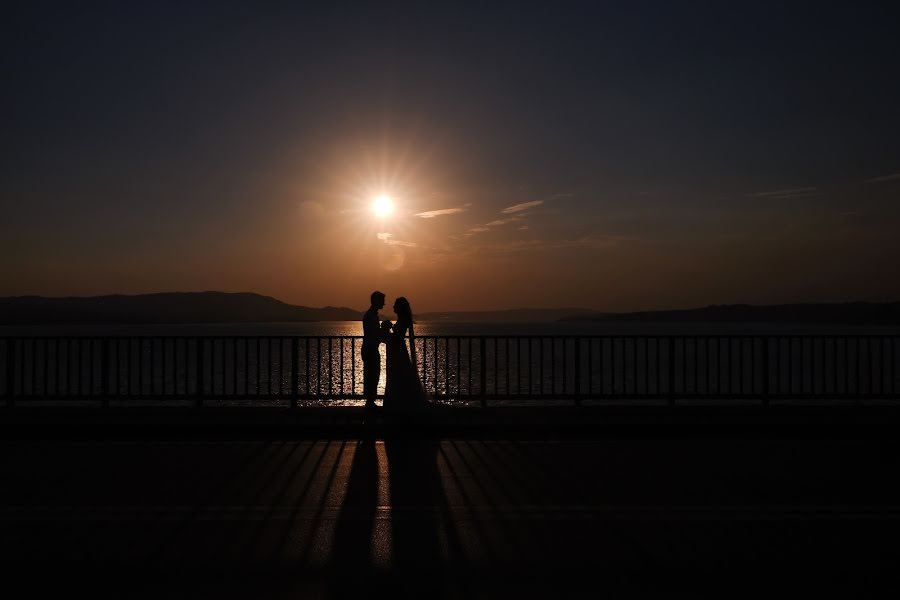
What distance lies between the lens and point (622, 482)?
7688 millimetres

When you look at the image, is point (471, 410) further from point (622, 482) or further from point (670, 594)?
point (670, 594)

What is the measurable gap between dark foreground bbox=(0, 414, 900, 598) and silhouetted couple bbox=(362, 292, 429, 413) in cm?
136

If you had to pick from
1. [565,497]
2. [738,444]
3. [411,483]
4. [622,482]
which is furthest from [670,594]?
[738,444]

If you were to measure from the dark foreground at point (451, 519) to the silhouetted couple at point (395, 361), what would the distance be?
136cm

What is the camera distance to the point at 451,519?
20.5 feet

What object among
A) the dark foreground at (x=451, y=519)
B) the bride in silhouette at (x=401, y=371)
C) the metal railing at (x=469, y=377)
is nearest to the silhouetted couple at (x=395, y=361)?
the bride in silhouette at (x=401, y=371)

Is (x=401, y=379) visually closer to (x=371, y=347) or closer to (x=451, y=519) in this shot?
(x=371, y=347)

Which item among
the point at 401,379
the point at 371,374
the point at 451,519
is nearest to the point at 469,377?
the point at 371,374

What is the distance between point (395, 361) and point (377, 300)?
122 cm

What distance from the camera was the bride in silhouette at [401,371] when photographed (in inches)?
450

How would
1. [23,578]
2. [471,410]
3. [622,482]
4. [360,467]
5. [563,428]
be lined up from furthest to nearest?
[471,410] → [563,428] → [360,467] → [622,482] → [23,578]

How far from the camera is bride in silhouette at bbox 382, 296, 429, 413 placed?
11438mm

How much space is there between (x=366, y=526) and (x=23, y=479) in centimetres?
427

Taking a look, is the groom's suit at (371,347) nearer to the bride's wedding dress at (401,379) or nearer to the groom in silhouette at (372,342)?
the groom in silhouette at (372,342)
